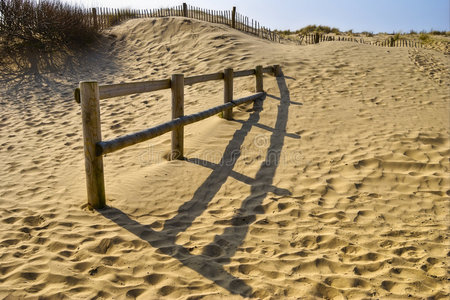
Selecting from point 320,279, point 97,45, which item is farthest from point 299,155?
point 97,45

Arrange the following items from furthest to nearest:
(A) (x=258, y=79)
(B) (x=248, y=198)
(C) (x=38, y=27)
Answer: (C) (x=38, y=27) < (A) (x=258, y=79) < (B) (x=248, y=198)

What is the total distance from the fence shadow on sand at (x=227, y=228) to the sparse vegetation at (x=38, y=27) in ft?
33.5

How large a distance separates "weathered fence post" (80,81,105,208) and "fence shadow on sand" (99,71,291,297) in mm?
344

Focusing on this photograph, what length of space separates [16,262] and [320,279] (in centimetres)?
251

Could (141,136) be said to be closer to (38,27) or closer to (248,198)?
(248,198)

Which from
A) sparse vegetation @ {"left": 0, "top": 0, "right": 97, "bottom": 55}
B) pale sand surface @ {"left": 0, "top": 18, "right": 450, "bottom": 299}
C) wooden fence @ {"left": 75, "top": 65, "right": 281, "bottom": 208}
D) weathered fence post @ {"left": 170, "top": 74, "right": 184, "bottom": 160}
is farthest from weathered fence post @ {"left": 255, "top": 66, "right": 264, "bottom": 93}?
sparse vegetation @ {"left": 0, "top": 0, "right": 97, "bottom": 55}

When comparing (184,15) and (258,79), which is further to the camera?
(184,15)

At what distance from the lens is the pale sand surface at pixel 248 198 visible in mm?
2703

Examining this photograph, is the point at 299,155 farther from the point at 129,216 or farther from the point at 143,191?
the point at 129,216

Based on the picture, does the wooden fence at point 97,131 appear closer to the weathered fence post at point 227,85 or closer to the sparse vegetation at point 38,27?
the weathered fence post at point 227,85

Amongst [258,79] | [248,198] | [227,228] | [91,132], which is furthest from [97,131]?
[258,79]

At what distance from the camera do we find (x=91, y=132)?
343 cm

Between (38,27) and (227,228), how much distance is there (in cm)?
1232

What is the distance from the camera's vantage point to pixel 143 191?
4137 mm
